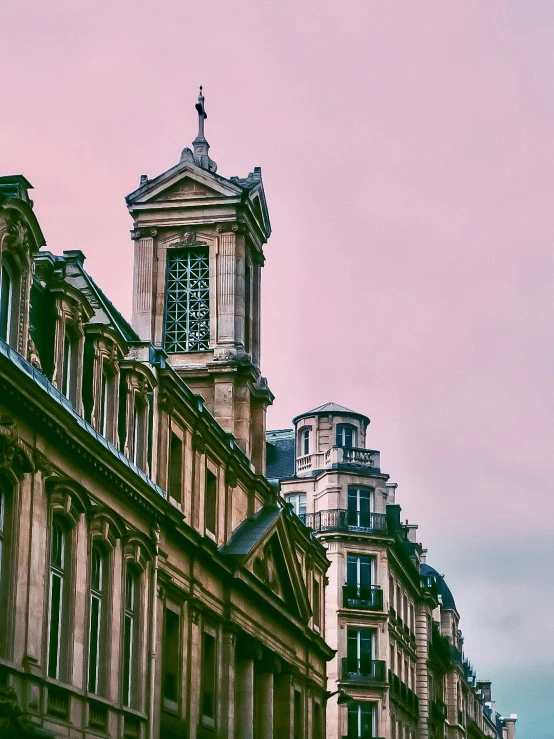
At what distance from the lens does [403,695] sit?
77.0 metres

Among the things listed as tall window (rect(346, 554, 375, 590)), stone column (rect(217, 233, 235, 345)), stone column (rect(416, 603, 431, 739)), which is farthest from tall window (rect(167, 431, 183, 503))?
stone column (rect(416, 603, 431, 739))

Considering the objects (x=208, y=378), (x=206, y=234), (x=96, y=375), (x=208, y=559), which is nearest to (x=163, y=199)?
(x=206, y=234)

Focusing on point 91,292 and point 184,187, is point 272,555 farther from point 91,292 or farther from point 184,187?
point 91,292

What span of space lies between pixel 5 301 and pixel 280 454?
162 ft

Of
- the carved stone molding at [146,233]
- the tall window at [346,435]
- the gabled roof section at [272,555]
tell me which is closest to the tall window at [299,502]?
the tall window at [346,435]

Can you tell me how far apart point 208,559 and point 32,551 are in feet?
44.7

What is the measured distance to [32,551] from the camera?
2945 cm

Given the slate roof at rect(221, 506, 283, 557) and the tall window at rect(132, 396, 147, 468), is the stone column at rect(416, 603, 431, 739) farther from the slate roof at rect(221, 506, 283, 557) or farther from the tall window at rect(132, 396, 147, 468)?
the tall window at rect(132, 396, 147, 468)

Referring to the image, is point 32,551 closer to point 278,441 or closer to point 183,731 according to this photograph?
point 183,731

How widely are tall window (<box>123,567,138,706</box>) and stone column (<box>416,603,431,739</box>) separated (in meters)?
49.6

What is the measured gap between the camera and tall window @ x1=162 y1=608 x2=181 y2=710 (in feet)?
131

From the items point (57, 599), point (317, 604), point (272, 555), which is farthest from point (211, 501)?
point (317, 604)

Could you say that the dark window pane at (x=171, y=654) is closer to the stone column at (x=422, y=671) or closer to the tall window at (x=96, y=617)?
the tall window at (x=96, y=617)

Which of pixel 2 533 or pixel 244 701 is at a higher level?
pixel 2 533
